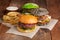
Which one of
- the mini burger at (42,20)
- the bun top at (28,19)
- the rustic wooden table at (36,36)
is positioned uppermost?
the bun top at (28,19)

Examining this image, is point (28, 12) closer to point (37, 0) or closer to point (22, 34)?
point (22, 34)

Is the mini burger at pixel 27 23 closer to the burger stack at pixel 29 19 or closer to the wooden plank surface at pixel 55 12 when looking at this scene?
the burger stack at pixel 29 19

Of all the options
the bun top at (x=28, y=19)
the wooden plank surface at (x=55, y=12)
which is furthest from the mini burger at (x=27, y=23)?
the wooden plank surface at (x=55, y=12)

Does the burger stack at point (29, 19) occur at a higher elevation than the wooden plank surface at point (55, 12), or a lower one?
higher

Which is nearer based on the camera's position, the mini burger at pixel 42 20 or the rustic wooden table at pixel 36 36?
the rustic wooden table at pixel 36 36

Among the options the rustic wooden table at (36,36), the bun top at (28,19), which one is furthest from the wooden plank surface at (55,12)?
the bun top at (28,19)

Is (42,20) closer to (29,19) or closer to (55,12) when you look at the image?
(29,19)

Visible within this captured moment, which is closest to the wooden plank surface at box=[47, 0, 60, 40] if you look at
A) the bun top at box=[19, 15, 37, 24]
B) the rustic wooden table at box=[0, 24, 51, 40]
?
the rustic wooden table at box=[0, 24, 51, 40]

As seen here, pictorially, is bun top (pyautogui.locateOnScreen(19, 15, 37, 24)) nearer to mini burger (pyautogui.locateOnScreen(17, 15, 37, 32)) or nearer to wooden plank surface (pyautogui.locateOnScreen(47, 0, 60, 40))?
mini burger (pyautogui.locateOnScreen(17, 15, 37, 32))

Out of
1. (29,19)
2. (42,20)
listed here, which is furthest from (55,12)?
(29,19)
